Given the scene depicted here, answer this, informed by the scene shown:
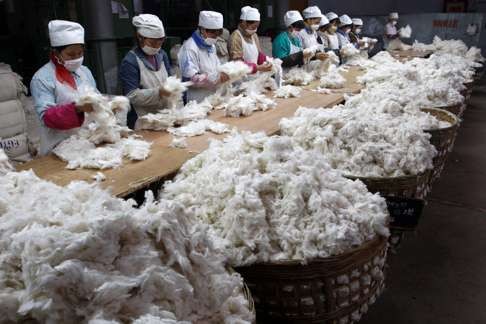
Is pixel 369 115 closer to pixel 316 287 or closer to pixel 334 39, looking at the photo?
pixel 316 287

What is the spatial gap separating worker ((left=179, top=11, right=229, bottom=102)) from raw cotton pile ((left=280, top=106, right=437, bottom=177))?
1418 millimetres

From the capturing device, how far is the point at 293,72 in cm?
517

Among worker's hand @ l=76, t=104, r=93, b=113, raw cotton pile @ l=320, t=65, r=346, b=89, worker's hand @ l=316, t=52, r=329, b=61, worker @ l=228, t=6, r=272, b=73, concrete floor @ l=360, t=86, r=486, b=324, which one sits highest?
worker @ l=228, t=6, r=272, b=73

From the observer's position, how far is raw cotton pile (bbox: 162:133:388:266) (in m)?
1.59

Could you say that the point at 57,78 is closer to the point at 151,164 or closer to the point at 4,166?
the point at 4,166

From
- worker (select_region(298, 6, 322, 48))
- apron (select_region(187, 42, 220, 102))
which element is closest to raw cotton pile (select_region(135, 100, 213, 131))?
apron (select_region(187, 42, 220, 102))

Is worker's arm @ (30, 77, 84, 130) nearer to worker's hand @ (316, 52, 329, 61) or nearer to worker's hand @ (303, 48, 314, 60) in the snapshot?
worker's hand @ (303, 48, 314, 60)

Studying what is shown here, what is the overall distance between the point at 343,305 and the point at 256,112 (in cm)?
212

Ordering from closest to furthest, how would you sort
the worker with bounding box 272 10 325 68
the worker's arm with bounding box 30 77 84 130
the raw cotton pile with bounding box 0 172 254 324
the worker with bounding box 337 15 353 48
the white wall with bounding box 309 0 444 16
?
the raw cotton pile with bounding box 0 172 254 324 < the worker's arm with bounding box 30 77 84 130 < the worker with bounding box 272 10 325 68 < the worker with bounding box 337 15 353 48 < the white wall with bounding box 309 0 444 16

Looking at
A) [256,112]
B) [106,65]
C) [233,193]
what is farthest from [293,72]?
[233,193]

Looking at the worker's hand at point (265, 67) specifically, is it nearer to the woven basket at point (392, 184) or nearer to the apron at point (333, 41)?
the woven basket at point (392, 184)

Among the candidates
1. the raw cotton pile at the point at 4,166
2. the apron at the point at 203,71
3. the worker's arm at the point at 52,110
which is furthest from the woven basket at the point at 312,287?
the apron at the point at 203,71

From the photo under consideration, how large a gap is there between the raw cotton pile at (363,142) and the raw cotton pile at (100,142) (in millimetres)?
1021

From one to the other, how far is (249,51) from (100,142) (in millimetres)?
3038
